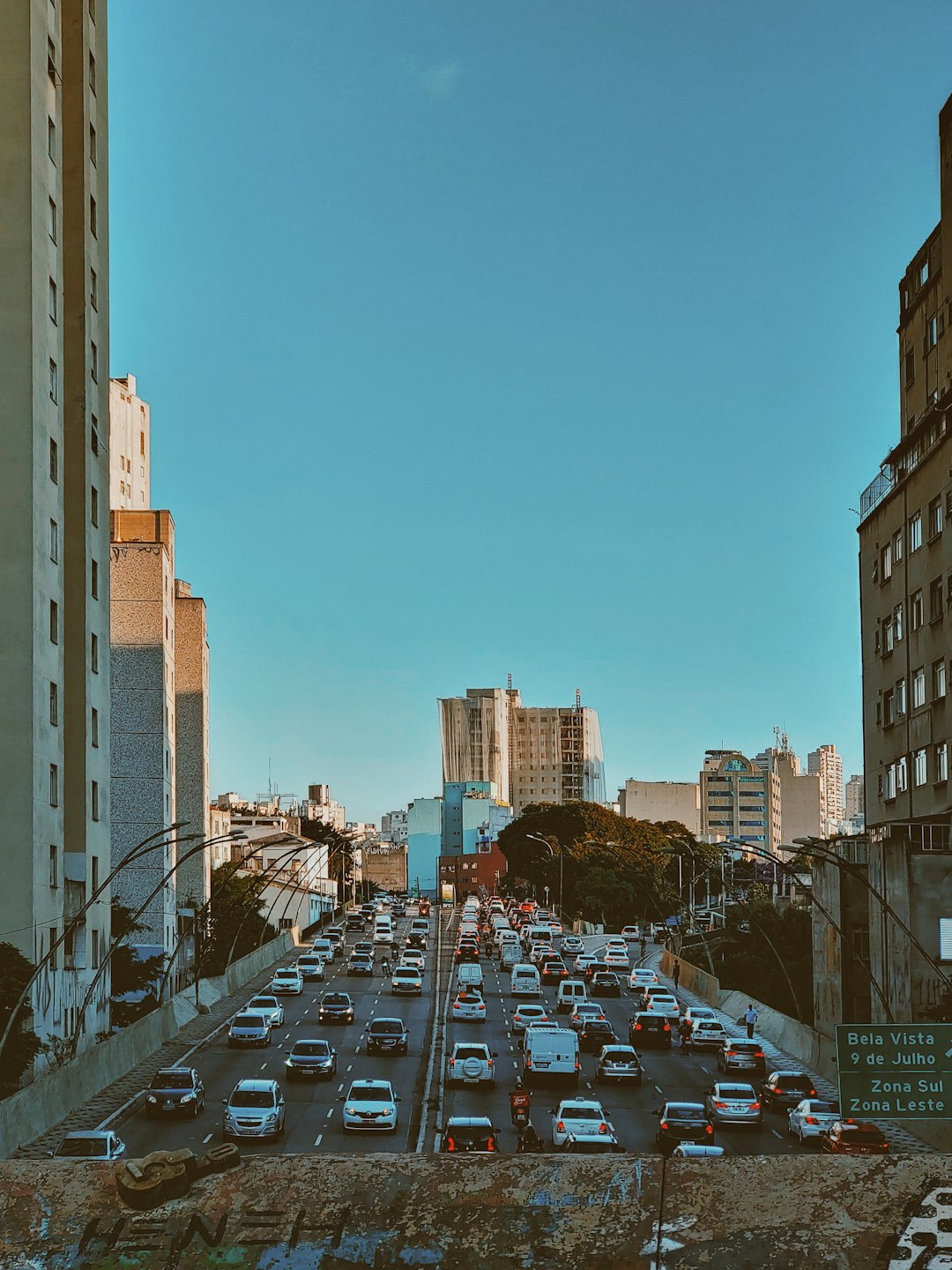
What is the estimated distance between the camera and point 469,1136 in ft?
107

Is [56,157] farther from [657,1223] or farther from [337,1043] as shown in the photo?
[657,1223]

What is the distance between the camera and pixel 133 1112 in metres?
42.3

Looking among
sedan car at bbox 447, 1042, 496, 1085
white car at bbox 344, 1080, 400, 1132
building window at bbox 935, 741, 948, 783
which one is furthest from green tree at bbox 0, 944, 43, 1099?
building window at bbox 935, 741, 948, 783

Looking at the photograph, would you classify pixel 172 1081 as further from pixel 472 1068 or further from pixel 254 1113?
pixel 472 1068

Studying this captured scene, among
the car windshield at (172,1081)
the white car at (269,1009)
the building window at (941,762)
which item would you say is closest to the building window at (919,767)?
the building window at (941,762)

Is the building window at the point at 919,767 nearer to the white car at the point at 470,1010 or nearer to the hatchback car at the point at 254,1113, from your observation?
the white car at the point at 470,1010

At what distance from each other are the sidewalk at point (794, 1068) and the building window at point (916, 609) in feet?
50.6

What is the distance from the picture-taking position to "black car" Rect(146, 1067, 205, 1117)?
1607 inches

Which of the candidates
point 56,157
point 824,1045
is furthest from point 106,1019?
point 56,157

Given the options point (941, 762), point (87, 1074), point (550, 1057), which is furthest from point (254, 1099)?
point (941, 762)

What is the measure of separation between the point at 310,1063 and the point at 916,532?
88.1 ft

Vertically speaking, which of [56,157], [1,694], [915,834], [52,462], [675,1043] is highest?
[56,157]

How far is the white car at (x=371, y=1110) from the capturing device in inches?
1501

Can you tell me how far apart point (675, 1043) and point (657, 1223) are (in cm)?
5172
